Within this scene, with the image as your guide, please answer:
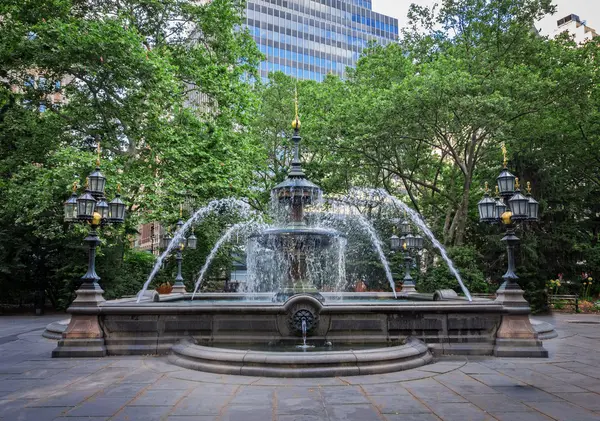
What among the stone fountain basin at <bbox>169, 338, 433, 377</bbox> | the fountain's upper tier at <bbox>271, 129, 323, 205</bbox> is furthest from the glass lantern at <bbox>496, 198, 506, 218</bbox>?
the stone fountain basin at <bbox>169, 338, 433, 377</bbox>

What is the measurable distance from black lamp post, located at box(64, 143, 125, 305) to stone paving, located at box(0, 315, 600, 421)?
5.01 ft

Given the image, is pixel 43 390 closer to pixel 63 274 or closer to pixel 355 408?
pixel 355 408

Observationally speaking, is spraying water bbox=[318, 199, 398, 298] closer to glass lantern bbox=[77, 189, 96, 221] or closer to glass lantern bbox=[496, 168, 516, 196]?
glass lantern bbox=[496, 168, 516, 196]

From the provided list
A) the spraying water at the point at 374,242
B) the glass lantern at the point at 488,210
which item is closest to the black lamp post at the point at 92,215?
the spraying water at the point at 374,242

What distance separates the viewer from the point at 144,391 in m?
6.94

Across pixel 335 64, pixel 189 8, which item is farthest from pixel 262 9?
pixel 189 8

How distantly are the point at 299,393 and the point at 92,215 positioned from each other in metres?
7.20

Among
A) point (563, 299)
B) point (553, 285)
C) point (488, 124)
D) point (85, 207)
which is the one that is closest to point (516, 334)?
point (85, 207)

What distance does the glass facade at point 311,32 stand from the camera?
3278 inches

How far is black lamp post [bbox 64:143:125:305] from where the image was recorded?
10.4m

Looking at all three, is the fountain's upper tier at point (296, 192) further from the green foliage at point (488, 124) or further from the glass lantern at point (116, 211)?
the green foliage at point (488, 124)

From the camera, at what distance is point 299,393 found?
6.79 m

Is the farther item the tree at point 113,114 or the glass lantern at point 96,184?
the tree at point 113,114

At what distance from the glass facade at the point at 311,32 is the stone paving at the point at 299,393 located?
246 ft
